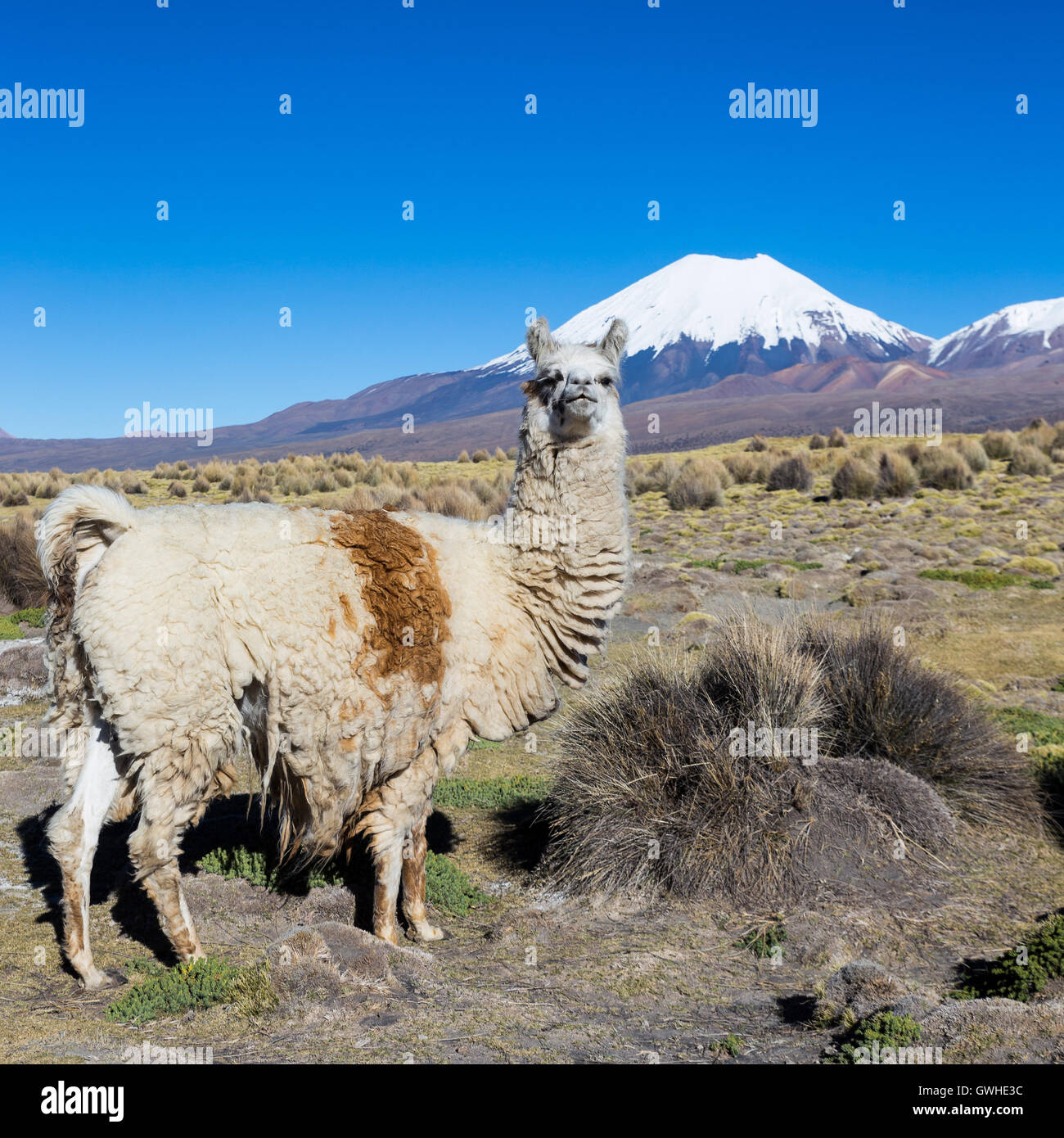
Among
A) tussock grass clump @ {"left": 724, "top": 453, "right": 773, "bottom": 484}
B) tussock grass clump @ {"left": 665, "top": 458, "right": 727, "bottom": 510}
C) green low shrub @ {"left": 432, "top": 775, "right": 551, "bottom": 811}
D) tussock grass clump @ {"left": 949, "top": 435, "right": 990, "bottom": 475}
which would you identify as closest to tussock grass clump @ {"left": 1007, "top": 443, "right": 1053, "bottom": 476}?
tussock grass clump @ {"left": 949, "top": 435, "right": 990, "bottom": 475}

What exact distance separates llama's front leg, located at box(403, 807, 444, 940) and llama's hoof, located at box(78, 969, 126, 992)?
1329 mm

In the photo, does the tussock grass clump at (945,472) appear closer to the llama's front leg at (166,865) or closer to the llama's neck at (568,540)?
the llama's neck at (568,540)

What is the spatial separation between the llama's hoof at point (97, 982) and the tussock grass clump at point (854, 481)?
83.4ft

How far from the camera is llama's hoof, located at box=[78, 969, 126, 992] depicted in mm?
3973

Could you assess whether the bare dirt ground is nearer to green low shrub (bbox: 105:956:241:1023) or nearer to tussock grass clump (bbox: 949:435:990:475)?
green low shrub (bbox: 105:956:241:1023)

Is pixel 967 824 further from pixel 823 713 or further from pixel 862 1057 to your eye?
pixel 862 1057

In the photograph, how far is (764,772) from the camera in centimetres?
511

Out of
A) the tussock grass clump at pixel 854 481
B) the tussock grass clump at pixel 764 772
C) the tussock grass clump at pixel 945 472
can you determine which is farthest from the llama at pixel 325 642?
the tussock grass clump at pixel 945 472

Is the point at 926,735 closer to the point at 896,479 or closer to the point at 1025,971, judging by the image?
the point at 1025,971

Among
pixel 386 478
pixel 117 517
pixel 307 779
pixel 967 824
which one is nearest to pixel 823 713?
pixel 967 824

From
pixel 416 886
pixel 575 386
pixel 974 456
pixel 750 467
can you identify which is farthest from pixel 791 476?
pixel 416 886

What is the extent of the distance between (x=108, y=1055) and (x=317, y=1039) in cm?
74

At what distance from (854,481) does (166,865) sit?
2565 centimetres

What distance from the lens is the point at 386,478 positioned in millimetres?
29984
